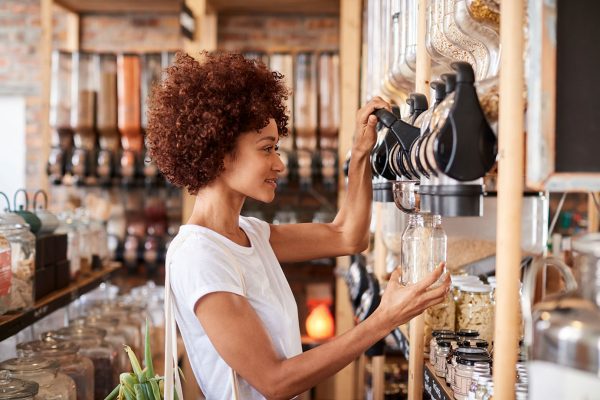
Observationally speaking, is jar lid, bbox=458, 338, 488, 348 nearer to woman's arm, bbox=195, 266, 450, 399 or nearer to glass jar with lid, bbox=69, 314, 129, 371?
woman's arm, bbox=195, 266, 450, 399

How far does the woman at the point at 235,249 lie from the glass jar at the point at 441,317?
36 centimetres

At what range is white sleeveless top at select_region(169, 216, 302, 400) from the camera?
1.57m

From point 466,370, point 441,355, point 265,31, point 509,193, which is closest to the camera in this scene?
point 509,193

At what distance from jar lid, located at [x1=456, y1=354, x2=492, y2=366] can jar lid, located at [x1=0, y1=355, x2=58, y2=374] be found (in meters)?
1.32

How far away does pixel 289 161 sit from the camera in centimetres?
459

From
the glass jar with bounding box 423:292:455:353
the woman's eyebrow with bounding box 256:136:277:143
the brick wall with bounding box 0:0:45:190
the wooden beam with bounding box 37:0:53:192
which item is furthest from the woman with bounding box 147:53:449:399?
the brick wall with bounding box 0:0:45:190

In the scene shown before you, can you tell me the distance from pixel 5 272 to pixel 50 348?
0.41 metres

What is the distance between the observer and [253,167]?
5.74 feet

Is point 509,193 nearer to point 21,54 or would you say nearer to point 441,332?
point 441,332

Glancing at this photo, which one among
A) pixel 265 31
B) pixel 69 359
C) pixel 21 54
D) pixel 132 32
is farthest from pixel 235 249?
pixel 21 54

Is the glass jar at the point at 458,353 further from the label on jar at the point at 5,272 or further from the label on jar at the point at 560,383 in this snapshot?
the label on jar at the point at 5,272

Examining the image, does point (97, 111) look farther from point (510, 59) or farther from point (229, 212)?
point (510, 59)

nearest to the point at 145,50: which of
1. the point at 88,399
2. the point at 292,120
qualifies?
the point at 292,120

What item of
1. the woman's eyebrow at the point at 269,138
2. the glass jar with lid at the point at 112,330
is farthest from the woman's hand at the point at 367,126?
the glass jar with lid at the point at 112,330
